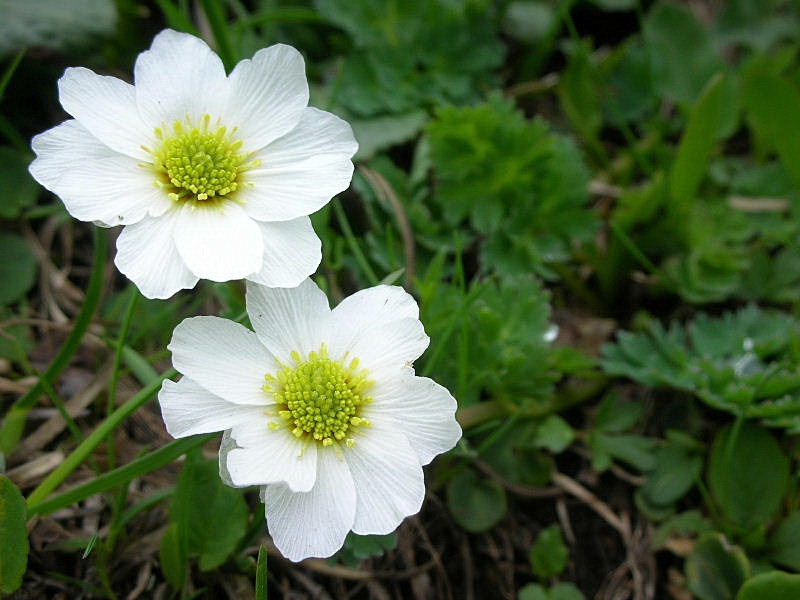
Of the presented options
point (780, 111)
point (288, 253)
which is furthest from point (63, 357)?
point (780, 111)

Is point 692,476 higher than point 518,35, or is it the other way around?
point 518,35

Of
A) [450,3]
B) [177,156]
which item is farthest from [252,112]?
[450,3]

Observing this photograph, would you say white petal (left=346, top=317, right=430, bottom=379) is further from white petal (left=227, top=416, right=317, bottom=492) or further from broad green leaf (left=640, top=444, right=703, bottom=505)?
broad green leaf (left=640, top=444, right=703, bottom=505)

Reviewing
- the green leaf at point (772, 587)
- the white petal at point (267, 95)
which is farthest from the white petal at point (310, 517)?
the green leaf at point (772, 587)

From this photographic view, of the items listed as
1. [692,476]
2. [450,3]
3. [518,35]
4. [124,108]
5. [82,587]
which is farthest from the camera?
[518,35]

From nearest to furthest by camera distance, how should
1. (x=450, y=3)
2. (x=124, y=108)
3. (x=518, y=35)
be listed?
(x=124, y=108)
(x=450, y=3)
(x=518, y=35)

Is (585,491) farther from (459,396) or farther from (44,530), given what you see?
(44,530)

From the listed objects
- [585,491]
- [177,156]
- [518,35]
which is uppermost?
[177,156]

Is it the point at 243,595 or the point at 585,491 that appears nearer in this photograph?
the point at 243,595
